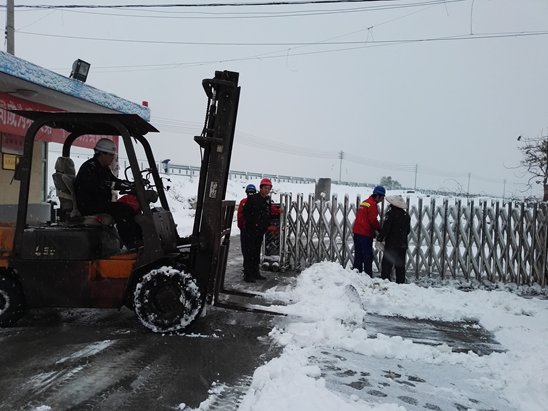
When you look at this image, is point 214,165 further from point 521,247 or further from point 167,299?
point 521,247

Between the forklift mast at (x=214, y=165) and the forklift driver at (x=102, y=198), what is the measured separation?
2.59 ft

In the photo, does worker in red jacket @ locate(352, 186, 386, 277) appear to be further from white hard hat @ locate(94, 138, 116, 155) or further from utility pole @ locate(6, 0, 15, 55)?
utility pole @ locate(6, 0, 15, 55)

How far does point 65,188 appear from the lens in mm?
5133

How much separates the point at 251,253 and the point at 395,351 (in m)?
4.26

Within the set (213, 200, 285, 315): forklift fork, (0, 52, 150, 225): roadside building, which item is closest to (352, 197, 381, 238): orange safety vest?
(213, 200, 285, 315): forklift fork

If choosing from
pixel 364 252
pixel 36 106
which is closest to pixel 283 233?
pixel 364 252

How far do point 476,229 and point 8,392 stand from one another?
28.0 feet

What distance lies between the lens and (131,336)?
4.84 meters

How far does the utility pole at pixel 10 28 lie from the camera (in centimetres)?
1363

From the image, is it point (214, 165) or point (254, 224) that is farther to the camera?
point (254, 224)

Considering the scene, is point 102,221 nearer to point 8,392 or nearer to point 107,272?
point 107,272

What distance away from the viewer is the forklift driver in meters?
5.02

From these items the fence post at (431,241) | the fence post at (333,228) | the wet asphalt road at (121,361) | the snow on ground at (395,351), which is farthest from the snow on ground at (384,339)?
the fence post at (431,241)

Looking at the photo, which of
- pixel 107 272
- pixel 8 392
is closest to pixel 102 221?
pixel 107 272
